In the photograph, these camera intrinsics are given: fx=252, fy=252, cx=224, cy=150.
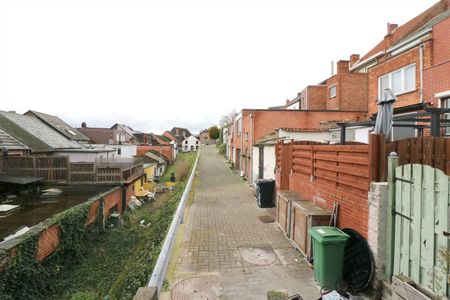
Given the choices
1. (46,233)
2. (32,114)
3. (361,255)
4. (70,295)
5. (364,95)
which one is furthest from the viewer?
(32,114)

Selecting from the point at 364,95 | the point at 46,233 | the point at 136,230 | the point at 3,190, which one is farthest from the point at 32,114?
the point at 364,95

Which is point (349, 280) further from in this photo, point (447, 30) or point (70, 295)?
point (447, 30)

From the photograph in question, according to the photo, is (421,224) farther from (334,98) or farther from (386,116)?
(334,98)

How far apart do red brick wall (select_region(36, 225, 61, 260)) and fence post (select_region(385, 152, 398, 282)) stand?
9102mm

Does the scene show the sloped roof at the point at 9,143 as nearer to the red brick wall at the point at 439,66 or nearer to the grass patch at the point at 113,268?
the grass patch at the point at 113,268

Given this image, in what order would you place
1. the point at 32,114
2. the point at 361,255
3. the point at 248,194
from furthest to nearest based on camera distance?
the point at 32,114 < the point at 248,194 < the point at 361,255

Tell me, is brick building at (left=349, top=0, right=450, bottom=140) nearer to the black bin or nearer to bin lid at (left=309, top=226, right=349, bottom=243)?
the black bin

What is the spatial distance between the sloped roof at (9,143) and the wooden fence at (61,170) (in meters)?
1.19

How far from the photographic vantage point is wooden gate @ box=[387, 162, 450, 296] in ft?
10.2

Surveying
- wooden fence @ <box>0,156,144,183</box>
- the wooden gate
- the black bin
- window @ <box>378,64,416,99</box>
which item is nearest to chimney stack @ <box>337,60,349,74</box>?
window @ <box>378,64,416,99</box>

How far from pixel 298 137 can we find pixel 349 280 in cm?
950

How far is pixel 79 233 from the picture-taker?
10164mm

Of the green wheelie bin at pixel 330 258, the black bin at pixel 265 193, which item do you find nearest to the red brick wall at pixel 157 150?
the black bin at pixel 265 193

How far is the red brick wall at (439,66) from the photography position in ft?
30.4
